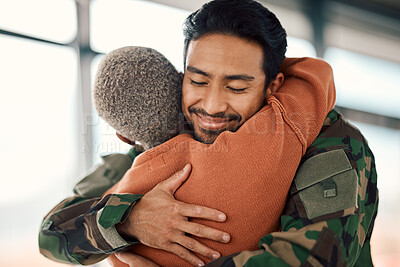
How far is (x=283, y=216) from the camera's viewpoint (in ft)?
2.75

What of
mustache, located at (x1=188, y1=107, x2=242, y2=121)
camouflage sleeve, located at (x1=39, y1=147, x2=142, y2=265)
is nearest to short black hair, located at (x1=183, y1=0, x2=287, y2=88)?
mustache, located at (x1=188, y1=107, x2=242, y2=121)

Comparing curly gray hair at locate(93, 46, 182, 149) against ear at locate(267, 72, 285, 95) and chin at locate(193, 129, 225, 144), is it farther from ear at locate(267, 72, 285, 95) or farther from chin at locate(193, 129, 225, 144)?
ear at locate(267, 72, 285, 95)

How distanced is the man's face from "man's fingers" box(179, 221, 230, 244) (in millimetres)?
339

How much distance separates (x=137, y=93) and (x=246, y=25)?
362mm

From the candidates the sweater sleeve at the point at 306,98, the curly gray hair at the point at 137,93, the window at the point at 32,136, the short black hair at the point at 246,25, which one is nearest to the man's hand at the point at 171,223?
the curly gray hair at the point at 137,93

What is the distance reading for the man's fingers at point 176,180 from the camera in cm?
89

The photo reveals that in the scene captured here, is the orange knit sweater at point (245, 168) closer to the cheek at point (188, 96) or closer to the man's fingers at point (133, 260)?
the man's fingers at point (133, 260)

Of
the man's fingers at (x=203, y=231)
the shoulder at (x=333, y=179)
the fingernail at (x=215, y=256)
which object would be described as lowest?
Result: the fingernail at (x=215, y=256)

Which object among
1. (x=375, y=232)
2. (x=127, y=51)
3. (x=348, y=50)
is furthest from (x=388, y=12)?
(x=127, y=51)

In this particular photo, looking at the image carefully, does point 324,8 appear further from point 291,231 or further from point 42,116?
point 291,231

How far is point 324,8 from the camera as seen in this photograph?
348cm

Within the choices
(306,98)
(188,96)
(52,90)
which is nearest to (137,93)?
(188,96)

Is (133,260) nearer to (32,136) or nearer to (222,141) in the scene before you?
(222,141)

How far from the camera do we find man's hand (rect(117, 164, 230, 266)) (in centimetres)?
83
